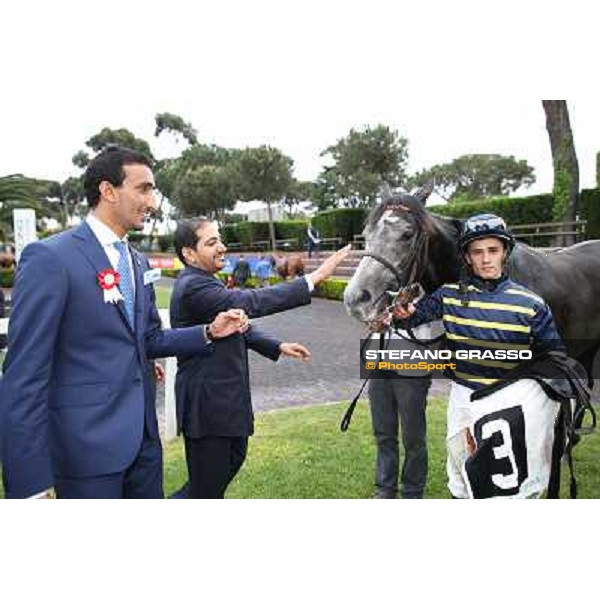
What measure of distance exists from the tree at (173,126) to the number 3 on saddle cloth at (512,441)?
177 centimetres

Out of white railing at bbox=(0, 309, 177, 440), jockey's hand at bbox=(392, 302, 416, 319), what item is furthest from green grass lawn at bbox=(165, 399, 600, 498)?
jockey's hand at bbox=(392, 302, 416, 319)

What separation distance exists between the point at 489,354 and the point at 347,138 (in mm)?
1195

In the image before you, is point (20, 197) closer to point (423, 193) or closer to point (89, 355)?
point (89, 355)

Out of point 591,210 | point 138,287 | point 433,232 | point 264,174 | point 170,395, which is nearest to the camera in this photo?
point 138,287

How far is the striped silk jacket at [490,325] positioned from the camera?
2021 millimetres

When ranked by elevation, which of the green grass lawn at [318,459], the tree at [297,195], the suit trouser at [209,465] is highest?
the tree at [297,195]

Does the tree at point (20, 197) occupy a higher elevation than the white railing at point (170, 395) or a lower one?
higher

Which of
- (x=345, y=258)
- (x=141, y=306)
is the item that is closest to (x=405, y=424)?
(x=345, y=258)

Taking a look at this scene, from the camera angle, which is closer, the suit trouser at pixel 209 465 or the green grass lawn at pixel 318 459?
the suit trouser at pixel 209 465

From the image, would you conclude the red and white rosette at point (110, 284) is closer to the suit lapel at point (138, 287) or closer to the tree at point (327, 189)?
the suit lapel at point (138, 287)

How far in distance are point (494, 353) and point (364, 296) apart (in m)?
0.52

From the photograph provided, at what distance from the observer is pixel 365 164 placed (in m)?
2.70

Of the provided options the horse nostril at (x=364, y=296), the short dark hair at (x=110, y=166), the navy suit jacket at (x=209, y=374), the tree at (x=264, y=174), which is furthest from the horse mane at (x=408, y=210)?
the short dark hair at (x=110, y=166)

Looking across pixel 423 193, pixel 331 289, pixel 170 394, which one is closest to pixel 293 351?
pixel 331 289
